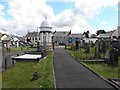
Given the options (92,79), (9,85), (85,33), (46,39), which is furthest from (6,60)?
(85,33)

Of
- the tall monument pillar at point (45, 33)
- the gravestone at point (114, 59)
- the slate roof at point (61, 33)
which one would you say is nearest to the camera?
the gravestone at point (114, 59)

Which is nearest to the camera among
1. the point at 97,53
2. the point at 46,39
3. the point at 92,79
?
the point at 92,79

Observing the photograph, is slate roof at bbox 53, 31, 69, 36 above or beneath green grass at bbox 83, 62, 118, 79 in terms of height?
above

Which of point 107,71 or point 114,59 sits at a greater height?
point 114,59

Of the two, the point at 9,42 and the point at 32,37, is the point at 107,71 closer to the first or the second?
the point at 9,42

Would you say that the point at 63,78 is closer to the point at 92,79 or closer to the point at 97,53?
the point at 92,79

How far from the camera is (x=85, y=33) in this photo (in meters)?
127

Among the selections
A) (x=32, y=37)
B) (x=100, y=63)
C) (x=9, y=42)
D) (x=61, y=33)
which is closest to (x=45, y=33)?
(x=100, y=63)

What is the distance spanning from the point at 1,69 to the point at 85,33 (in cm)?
10917

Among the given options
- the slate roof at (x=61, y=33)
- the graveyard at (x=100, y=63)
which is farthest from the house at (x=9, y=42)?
the slate roof at (x=61, y=33)

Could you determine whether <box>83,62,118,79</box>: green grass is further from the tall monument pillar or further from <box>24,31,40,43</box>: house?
Answer: <box>24,31,40,43</box>: house

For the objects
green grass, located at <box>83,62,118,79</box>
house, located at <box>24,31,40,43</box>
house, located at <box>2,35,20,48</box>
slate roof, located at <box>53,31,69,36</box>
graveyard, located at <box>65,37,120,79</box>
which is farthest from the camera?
house, located at <box>24,31,40,43</box>

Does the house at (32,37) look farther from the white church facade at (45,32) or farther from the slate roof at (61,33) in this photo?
the white church facade at (45,32)

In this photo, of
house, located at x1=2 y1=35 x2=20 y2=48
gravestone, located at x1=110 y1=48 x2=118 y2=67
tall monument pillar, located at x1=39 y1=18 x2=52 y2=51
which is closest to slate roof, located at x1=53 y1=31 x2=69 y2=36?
house, located at x1=2 y1=35 x2=20 y2=48
